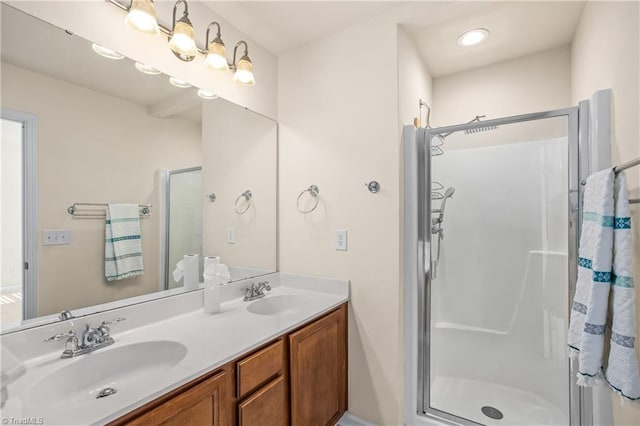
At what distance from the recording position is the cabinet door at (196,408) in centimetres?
83

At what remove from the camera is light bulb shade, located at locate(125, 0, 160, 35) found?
48.0 inches

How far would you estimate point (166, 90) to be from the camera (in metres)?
1.51

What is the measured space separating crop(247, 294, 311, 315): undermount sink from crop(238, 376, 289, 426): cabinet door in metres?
0.51

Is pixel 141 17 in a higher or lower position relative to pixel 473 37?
lower

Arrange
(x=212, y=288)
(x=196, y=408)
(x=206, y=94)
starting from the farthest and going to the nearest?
(x=206, y=94), (x=212, y=288), (x=196, y=408)

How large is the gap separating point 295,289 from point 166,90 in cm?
145

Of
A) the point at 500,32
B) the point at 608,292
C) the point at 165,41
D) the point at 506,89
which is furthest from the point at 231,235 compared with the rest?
the point at 506,89

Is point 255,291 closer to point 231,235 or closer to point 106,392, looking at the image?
point 231,235

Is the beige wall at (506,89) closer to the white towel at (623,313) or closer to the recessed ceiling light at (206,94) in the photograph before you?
the white towel at (623,313)

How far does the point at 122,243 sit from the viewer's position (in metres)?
1.35

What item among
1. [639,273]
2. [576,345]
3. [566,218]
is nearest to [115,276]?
[576,345]

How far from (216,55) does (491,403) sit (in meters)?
2.72

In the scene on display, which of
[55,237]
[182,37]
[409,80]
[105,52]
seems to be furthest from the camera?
[409,80]

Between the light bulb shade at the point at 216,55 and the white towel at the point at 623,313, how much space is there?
190cm
